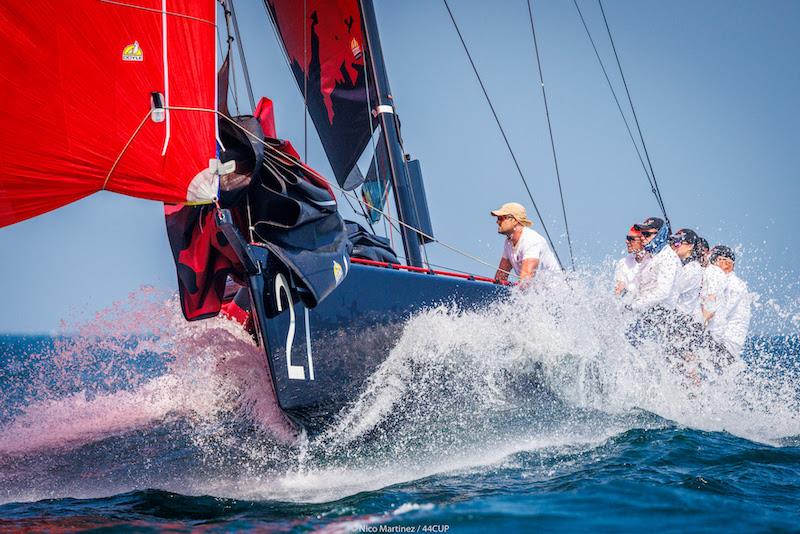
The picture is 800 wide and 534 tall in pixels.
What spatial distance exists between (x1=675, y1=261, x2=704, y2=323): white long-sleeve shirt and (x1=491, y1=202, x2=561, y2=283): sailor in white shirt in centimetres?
126

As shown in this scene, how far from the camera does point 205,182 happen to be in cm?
286

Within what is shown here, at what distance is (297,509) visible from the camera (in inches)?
97.3

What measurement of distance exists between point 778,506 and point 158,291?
3273mm

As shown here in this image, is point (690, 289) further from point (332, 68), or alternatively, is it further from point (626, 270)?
point (332, 68)

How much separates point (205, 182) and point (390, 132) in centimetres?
297

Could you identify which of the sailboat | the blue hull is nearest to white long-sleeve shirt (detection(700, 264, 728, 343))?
the sailboat

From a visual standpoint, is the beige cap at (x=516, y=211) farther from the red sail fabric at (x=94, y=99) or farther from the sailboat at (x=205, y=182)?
the red sail fabric at (x=94, y=99)

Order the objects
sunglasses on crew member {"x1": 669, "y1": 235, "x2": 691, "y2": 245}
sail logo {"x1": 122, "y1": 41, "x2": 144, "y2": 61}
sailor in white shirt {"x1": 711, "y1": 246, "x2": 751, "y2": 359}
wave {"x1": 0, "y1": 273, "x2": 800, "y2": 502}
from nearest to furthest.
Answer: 1. sail logo {"x1": 122, "y1": 41, "x2": 144, "y2": 61}
2. wave {"x1": 0, "y1": 273, "x2": 800, "y2": 502}
3. sailor in white shirt {"x1": 711, "y1": 246, "x2": 751, "y2": 359}
4. sunglasses on crew member {"x1": 669, "y1": 235, "x2": 691, "y2": 245}

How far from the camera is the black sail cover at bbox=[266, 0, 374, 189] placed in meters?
6.34

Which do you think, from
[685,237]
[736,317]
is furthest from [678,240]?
[736,317]

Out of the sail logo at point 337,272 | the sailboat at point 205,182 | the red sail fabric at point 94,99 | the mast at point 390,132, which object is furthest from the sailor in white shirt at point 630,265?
the red sail fabric at point 94,99

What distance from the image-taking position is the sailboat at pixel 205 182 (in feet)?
8.28

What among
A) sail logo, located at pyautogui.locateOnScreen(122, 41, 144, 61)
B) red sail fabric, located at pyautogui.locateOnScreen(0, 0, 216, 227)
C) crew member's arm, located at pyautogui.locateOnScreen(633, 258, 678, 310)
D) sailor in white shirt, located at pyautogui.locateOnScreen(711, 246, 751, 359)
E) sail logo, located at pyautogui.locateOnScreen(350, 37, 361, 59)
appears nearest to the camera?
red sail fabric, located at pyautogui.locateOnScreen(0, 0, 216, 227)

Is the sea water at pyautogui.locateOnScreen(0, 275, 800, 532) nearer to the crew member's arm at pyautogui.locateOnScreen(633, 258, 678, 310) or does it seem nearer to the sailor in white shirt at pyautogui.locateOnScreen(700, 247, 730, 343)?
the crew member's arm at pyautogui.locateOnScreen(633, 258, 678, 310)
